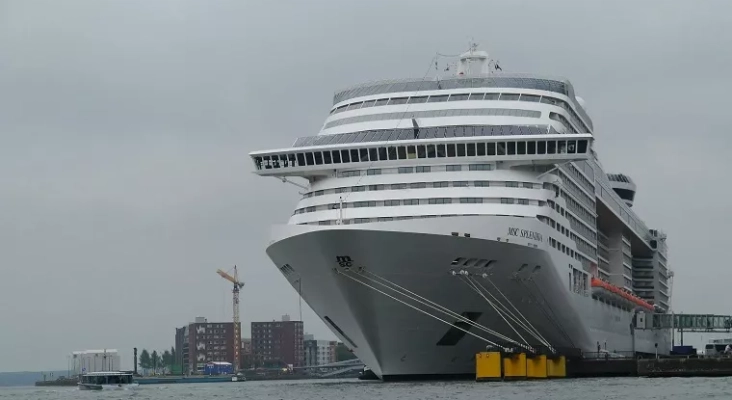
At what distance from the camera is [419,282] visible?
54000 millimetres

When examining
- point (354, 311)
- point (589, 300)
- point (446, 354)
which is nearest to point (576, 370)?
point (589, 300)

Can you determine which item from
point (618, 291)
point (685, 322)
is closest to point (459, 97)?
point (618, 291)

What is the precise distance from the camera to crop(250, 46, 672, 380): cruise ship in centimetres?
5372

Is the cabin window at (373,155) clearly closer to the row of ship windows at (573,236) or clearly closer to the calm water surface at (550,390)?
the row of ship windows at (573,236)

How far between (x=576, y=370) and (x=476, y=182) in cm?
1307

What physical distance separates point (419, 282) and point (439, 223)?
2.80m

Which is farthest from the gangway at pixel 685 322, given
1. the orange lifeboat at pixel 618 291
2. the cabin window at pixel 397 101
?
the cabin window at pixel 397 101

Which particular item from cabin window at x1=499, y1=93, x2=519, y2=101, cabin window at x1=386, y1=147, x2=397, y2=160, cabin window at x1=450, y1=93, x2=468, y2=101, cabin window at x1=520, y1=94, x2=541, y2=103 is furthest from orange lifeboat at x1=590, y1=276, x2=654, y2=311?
cabin window at x1=386, y1=147, x2=397, y2=160

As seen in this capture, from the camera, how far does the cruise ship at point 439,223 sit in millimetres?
53719

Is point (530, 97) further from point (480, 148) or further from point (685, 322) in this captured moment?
point (685, 322)

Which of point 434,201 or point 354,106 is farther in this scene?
point 354,106

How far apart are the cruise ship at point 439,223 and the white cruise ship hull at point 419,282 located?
61mm

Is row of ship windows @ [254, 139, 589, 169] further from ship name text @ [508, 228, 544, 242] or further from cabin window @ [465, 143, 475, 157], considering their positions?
ship name text @ [508, 228, 544, 242]

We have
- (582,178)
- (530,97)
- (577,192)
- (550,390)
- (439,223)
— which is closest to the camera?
(550,390)
